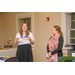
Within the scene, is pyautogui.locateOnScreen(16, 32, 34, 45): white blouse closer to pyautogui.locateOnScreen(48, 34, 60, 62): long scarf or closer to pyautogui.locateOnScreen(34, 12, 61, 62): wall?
pyautogui.locateOnScreen(48, 34, 60, 62): long scarf

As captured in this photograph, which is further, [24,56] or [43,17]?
[43,17]

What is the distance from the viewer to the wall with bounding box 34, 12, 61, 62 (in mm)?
3840

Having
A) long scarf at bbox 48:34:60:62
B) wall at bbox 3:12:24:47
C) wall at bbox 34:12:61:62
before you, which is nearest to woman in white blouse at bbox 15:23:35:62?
long scarf at bbox 48:34:60:62

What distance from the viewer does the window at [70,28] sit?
3639mm

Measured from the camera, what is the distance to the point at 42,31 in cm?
402

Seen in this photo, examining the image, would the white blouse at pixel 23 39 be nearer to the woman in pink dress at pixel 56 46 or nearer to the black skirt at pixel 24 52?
the black skirt at pixel 24 52

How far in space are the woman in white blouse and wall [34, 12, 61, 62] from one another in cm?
117

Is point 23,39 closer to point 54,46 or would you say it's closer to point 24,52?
point 24,52
